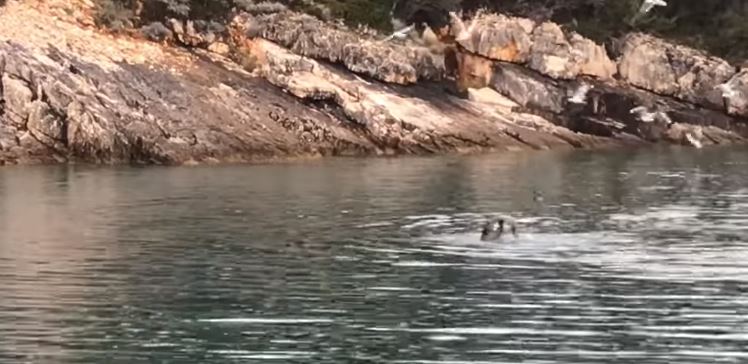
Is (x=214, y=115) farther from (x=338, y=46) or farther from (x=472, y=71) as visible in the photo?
(x=472, y=71)

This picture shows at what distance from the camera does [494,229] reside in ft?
85.0

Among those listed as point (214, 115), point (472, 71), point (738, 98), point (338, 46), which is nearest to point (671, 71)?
point (738, 98)

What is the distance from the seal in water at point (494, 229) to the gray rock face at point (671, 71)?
112ft

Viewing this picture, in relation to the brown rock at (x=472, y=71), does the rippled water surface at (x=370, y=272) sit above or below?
below

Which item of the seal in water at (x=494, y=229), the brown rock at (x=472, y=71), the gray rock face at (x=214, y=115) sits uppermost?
the brown rock at (x=472, y=71)

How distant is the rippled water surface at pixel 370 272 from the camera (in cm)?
1548

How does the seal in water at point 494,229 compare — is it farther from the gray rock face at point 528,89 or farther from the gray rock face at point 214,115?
the gray rock face at point 528,89

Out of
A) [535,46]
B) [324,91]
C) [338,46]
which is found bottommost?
[324,91]

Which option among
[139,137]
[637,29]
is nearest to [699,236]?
[139,137]

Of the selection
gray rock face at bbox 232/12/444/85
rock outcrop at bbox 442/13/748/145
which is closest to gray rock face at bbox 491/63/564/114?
rock outcrop at bbox 442/13/748/145

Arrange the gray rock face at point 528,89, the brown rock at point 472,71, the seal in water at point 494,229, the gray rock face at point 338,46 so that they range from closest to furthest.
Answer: the seal in water at point 494,229, the gray rock face at point 338,46, the gray rock face at point 528,89, the brown rock at point 472,71

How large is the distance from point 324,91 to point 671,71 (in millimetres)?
16679

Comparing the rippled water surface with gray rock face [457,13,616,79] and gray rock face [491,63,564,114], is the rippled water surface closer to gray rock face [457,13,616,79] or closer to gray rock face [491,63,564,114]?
gray rock face [491,63,564,114]

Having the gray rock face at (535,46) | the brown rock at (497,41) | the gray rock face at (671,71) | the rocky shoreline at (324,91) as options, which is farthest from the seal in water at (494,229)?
the gray rock face at (671,71)
